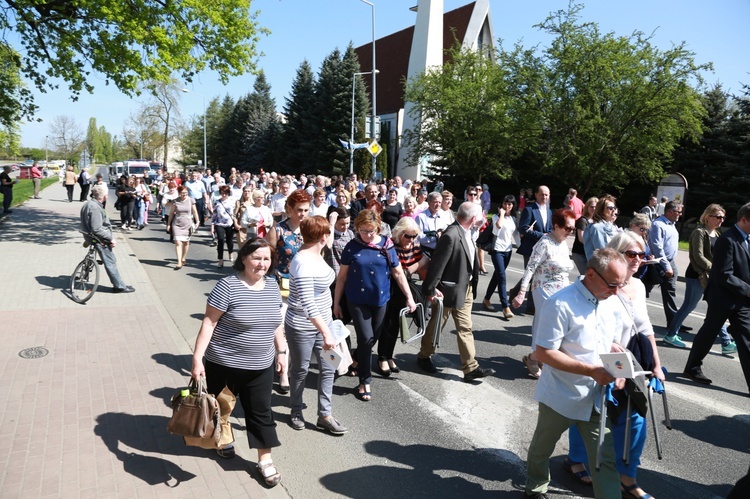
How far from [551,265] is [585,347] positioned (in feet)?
9.64

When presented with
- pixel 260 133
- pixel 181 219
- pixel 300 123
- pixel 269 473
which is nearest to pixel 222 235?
pixel 181 219

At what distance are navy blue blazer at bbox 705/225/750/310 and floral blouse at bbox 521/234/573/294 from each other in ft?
4.69

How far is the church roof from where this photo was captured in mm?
53375

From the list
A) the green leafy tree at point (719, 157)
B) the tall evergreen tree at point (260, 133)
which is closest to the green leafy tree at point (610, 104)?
the green leafy tree at point (719, 157)

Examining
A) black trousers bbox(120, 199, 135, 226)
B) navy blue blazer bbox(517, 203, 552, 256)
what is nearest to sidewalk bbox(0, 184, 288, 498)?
navy blue blazer bbox(517, 203, 552, 256)

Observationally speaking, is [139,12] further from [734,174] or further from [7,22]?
[734,174]

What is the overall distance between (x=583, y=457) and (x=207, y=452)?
8.97 ft

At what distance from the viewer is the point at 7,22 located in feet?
51.9

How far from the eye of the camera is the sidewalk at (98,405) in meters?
3.71

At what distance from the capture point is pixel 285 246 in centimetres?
596

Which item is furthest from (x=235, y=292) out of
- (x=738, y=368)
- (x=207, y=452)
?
(x=738, y=368)

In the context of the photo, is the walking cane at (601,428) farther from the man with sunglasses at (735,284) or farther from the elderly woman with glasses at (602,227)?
the elderly woman with glasses at (602,227)

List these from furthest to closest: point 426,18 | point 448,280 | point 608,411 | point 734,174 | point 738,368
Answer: point 426,18 → point 734,174 → point 738,368 → point 448,280 → point 608,411

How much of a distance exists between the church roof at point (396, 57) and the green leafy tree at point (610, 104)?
25914 mm
